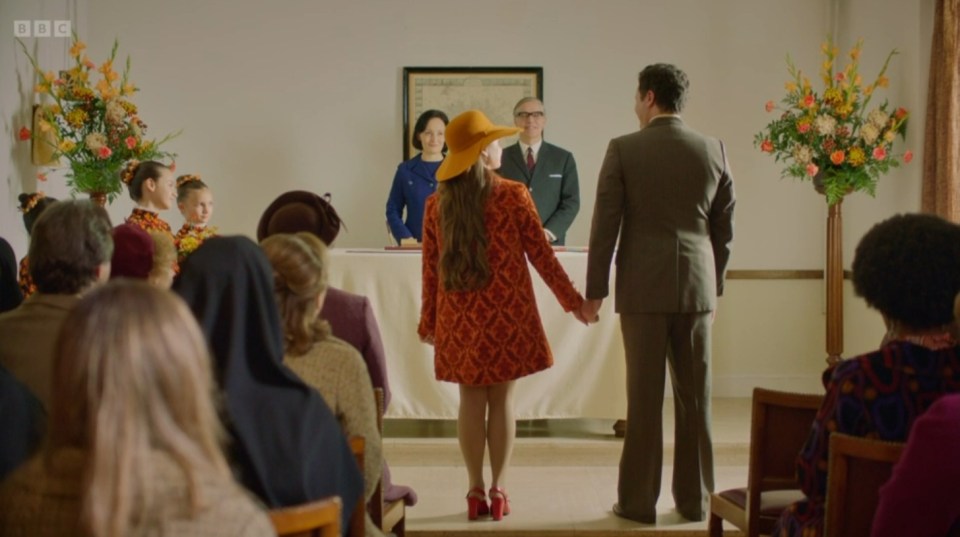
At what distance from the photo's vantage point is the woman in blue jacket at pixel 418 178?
6621 millimetres

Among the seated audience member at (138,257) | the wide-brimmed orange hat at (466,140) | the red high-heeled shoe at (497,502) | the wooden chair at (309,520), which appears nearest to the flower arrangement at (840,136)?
the wide-brimmed orange hat at (466,140)

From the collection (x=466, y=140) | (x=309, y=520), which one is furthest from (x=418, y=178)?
(x=309, y=520)

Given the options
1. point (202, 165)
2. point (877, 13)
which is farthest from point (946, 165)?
point (202, 165)

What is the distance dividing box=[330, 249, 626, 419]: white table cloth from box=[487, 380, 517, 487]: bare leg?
1.40 m

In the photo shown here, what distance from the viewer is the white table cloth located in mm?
5566

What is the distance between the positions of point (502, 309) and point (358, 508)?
5.76ft

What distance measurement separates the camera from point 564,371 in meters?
5.61

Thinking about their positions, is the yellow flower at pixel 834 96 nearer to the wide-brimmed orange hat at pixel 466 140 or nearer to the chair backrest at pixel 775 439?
the wide-brimmed orange hat at pixel 466 140

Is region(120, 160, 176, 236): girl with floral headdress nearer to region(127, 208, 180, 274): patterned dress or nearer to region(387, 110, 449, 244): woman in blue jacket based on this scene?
region(127, 208, 180, 274): patterned dress

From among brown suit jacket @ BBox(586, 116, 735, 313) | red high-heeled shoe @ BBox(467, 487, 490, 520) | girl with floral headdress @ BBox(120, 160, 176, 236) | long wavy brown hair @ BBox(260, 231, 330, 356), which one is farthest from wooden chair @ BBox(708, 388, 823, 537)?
girl with floral headdress @ BBox(120, 160, 176, 236)

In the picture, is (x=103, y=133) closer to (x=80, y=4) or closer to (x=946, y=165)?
(x=80, y=4)

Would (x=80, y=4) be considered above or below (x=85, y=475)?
above

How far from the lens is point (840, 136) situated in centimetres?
635

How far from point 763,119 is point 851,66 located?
1021mm
